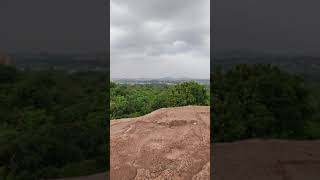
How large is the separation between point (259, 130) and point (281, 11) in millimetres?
1515

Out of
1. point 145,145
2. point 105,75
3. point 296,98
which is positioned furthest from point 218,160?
point 105,75

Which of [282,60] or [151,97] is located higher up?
[282,60]

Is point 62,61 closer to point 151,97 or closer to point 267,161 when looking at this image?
point 267,161

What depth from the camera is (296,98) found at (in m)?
4.92

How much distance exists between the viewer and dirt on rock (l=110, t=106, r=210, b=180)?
4242mm

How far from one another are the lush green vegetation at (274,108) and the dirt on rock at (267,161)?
280 millimetres

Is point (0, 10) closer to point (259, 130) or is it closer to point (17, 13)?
point (17, 13)

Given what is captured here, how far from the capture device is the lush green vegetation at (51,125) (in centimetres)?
396

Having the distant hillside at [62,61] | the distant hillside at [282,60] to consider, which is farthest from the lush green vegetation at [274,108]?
the distant hillside at [62,61]

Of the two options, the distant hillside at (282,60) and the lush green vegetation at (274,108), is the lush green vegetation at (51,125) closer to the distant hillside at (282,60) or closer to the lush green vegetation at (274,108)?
the lush green vegetation at (274,108)

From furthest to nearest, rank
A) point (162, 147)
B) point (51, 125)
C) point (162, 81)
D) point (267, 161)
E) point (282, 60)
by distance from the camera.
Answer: point (162, 81), point (282, 60), point (162, 147), point (51, 125), point (267, 161)

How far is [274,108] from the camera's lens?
493 cm

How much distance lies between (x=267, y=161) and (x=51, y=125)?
2.38m

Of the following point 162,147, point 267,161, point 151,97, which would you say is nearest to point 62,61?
point 162,147
